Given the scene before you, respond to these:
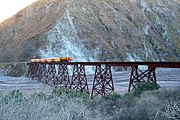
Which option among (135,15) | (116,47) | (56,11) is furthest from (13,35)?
(135,15)

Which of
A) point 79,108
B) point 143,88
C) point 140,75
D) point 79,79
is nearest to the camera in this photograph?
point 79,108

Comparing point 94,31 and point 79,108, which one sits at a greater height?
point 94,31

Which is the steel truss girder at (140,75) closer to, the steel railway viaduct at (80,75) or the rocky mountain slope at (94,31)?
the steel railway viaduct at (80,75)

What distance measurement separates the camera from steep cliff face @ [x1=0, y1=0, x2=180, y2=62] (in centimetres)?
6410

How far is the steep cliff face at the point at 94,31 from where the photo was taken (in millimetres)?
64100

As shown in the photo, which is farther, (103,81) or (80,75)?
(80,75)

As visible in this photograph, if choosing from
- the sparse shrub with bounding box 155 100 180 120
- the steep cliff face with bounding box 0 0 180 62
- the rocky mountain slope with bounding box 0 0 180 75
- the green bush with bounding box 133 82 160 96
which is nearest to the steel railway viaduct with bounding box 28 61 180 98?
the green bush with bounding box 133 82 160 96

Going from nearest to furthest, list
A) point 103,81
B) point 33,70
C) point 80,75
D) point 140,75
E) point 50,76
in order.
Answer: point 140,75, point 103,81, point 80,75, point 50,76, point 33,70

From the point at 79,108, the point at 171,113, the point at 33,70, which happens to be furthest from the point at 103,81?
the point at 33,70

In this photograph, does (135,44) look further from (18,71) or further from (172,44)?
(18,71)

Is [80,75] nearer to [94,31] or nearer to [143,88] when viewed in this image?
[143,88]

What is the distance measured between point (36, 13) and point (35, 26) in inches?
362

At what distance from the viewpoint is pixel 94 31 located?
69875 mm

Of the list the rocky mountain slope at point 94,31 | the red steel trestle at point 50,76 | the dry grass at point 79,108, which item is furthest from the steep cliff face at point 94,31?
the dry grass at point 79,108
